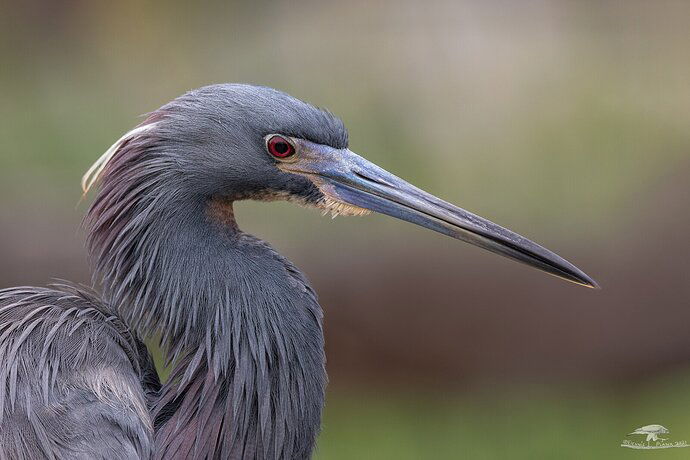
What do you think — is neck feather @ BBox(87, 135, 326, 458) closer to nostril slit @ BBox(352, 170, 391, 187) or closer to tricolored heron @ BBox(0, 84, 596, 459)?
tricolored heron @ BBox(0, 84, 596, 459)

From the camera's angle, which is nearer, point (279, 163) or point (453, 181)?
point (279, 163)

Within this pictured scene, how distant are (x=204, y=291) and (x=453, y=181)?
3.43 m

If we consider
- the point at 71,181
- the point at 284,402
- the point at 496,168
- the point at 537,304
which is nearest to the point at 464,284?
the point at 537,304

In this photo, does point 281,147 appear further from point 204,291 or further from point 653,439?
point 653,439

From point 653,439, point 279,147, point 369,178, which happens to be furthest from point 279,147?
point 653,439

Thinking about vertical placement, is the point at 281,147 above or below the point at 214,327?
above

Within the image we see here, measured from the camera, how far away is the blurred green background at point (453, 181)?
469 cm

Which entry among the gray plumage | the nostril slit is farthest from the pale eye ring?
the gray plumage

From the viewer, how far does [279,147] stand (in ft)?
7.18

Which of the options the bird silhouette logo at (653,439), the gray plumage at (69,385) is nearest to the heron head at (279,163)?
the gray plumage at (69,385)

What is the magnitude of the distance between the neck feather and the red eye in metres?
0.18

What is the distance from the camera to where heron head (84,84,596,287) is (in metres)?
2.16

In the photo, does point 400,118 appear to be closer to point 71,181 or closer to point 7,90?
point 71,181

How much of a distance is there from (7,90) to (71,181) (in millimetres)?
1576
